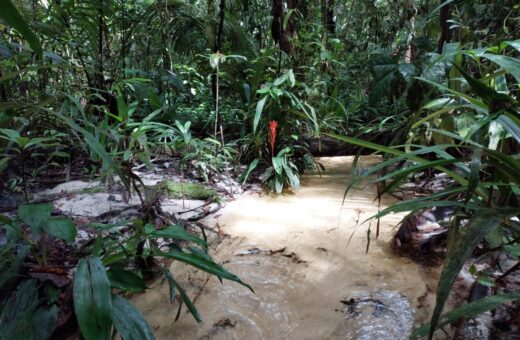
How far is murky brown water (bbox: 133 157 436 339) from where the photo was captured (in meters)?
1.12

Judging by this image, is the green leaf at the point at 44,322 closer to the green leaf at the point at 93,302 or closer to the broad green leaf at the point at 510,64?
the green leaf at the point at 93,302

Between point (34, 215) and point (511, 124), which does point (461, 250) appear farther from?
point (34, 215)

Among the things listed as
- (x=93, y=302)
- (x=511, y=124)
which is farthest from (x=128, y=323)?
(x=511, y=124)

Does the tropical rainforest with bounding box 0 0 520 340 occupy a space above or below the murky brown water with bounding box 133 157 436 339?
above

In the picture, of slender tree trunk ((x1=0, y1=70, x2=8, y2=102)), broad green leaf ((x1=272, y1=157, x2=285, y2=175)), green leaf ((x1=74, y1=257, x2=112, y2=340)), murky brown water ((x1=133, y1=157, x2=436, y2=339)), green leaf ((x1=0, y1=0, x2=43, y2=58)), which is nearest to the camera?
green leaf ((x1=0, y1=0, x2=43, y2=58))

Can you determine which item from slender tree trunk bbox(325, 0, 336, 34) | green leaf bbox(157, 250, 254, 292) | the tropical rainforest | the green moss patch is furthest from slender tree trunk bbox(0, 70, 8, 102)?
slender tree trunk bbox(325, 0, 336, 34)

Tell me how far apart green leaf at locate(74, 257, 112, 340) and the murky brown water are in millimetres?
413

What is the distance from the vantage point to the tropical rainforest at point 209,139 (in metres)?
0.82

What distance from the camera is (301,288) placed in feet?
4.42

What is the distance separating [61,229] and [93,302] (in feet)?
0.77

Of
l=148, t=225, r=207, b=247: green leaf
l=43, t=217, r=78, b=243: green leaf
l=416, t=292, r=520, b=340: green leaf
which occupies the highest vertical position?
l=43, t=217, r=78, b=243: green leaf

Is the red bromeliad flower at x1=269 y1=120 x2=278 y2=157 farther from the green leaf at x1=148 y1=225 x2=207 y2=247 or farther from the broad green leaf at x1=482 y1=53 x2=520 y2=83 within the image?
the broad green leaf at x1=482 y1=53 x2=520 y2=83

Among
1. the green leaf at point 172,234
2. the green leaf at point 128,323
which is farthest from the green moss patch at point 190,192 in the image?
the green leaf at point 128,323

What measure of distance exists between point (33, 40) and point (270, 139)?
2.46 m
